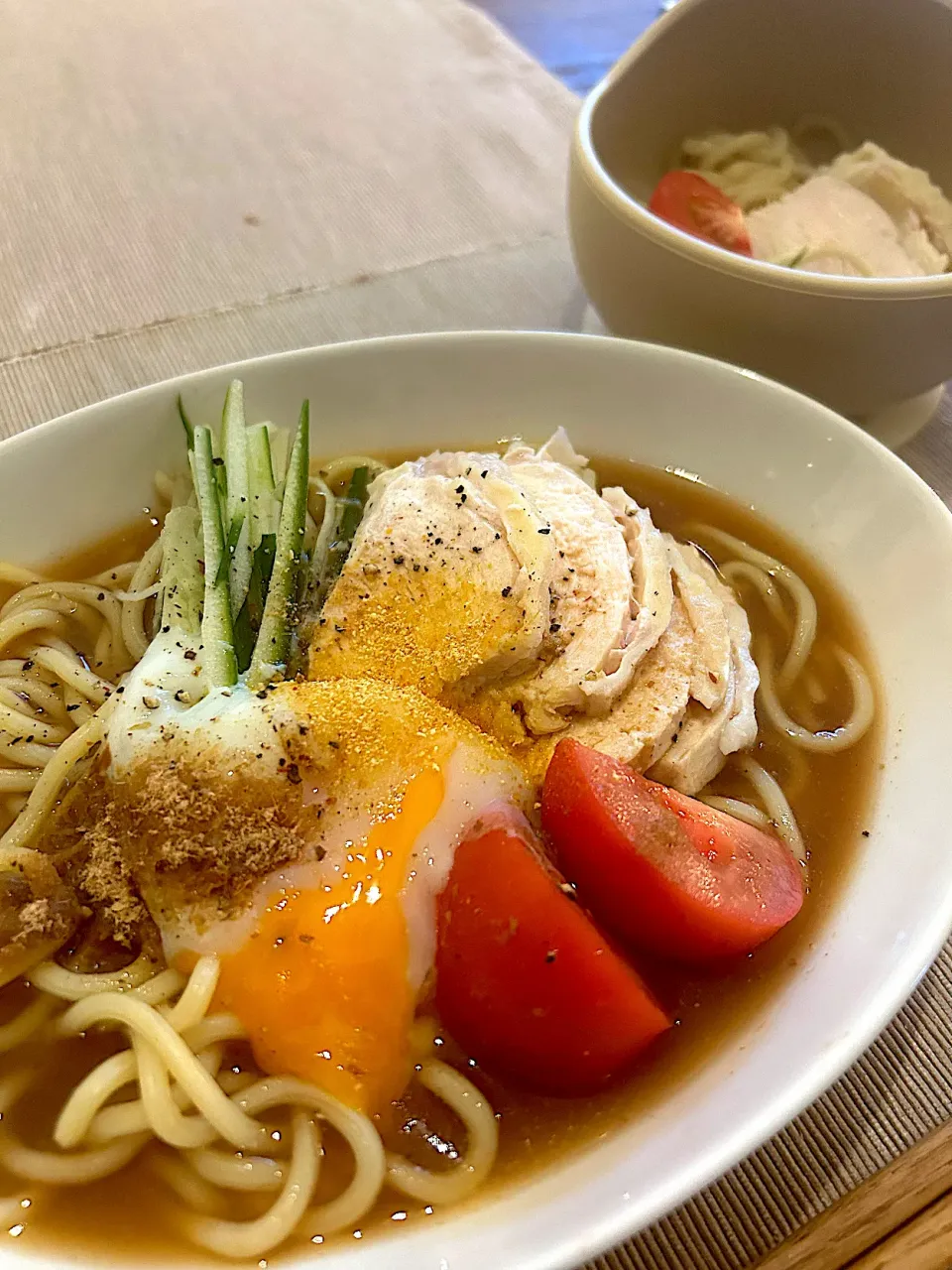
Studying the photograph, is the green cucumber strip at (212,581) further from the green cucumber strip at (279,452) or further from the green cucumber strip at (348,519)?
the green cucumber strip at (348,519)

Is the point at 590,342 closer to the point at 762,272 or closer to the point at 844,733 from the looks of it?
the point at 762,272

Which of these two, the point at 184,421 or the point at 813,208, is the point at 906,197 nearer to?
the point at 813,208

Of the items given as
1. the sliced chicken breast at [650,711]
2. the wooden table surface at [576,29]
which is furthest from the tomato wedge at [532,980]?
the wooden table surface at [576,29]

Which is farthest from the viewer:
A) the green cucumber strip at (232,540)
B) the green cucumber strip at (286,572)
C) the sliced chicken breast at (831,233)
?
the sliced chicken breast at (831,233)

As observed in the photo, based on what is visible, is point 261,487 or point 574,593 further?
point 261,487

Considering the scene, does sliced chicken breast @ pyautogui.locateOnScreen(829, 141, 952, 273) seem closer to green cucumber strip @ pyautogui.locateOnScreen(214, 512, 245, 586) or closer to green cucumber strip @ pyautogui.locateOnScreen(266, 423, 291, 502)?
green cucumber strip @ pyautogui.locateOnScreen(266, 423, 291, 502)

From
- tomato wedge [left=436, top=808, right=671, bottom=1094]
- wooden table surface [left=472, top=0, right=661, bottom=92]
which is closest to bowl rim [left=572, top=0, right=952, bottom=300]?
tomato wedge [left=436, top=808, right=671, bottom=1094]

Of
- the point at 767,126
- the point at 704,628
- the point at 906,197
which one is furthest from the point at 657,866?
the point at 767,126
